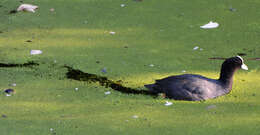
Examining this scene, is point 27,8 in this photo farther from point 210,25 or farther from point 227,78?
point 227,78

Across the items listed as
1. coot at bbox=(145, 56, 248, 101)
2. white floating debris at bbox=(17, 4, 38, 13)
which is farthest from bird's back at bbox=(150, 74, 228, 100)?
white floating debris at bbox=(17, 4, 38, 13)

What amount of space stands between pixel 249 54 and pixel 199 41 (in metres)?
0.48

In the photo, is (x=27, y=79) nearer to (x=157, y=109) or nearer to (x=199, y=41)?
(x=157, y=109)

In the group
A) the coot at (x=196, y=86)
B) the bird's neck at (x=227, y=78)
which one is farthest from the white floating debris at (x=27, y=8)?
the bird's neck at (x=227, y=78)

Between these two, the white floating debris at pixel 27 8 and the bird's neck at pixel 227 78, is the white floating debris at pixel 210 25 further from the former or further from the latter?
the white floating debris at pixel 27 8

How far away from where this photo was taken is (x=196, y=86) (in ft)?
10.7

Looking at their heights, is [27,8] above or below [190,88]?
below

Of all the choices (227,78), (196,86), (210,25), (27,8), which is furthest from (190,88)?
(27,8)

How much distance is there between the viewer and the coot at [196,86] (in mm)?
3254

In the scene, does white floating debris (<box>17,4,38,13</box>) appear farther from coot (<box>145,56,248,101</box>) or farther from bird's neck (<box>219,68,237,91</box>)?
bird's neck (<box>219,68,237,91</box>)

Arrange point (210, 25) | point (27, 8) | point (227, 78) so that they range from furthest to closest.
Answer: point (27, 8)
point (210, 25)
point (227, 78)

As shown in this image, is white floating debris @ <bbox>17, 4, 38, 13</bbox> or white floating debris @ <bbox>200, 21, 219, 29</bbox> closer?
white floating debris @ <bbox>200, 21, 219, 29</bbox>

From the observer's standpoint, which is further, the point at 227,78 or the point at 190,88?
the point at 227,78

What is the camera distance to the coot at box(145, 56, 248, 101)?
3.25 metres
